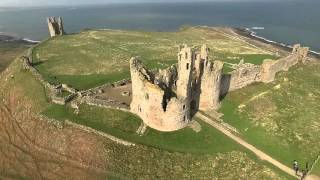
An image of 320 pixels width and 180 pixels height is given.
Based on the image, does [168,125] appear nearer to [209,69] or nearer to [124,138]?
[124,138]

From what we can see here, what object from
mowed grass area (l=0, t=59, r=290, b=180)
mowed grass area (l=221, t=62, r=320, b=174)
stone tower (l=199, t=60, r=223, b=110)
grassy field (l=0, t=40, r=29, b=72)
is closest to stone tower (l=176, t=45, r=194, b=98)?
stone tower (l=199, t=60, r=223, b=110)

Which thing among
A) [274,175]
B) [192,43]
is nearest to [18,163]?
[274,175]

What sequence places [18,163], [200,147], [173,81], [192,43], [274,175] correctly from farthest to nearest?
[192,43] → [173,81] → [18,163] → [200,147] → [274,175]

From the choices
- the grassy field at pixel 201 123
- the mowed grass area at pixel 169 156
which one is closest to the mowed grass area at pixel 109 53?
the grassy field at pixel 201 123

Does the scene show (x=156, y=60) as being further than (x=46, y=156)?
Yes

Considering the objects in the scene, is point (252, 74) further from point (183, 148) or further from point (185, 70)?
point (183, 148)

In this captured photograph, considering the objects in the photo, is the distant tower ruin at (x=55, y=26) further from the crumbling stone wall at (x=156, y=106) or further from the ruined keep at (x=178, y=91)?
the crumbling stone wall at (x=156, y=106)
